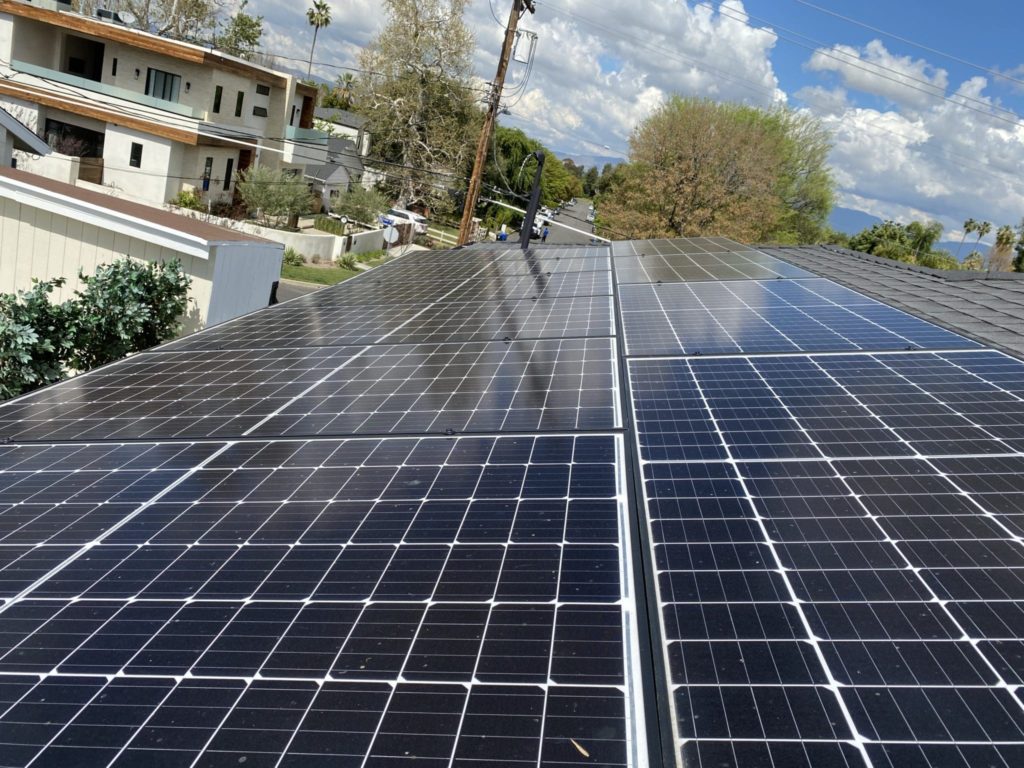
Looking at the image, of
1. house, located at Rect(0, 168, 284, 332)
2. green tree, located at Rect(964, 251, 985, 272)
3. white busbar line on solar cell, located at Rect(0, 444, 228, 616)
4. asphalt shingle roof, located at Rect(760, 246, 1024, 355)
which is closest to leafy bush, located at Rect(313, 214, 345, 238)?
house, located at Rect(0, 168, 284, 332)

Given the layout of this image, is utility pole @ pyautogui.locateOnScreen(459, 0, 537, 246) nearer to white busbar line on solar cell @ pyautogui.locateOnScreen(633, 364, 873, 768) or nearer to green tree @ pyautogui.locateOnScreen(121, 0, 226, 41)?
white busbar line on solar cell @ pyautogui.locateOnScreen(633, 364, 873, 768)

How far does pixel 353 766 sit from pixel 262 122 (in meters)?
62.5

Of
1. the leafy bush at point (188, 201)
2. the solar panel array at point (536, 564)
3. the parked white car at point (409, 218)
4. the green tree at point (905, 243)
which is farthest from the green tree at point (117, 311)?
the green tree at point (905, 243)

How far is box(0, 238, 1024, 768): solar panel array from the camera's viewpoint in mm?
3420

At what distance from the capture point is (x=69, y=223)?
18219 millimetres

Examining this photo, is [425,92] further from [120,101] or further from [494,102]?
[494,102]

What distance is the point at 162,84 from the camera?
167 feet

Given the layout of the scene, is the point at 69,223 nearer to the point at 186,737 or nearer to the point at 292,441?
the point at 292,441

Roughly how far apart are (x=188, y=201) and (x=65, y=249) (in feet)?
107

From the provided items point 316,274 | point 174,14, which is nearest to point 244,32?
point 174,14

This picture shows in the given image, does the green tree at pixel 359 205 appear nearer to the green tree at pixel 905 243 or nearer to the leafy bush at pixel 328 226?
the leafy bush at pixel 328 226

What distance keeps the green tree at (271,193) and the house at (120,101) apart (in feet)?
6.50

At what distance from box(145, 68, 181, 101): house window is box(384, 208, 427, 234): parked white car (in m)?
18.6

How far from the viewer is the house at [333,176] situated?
218 feet
